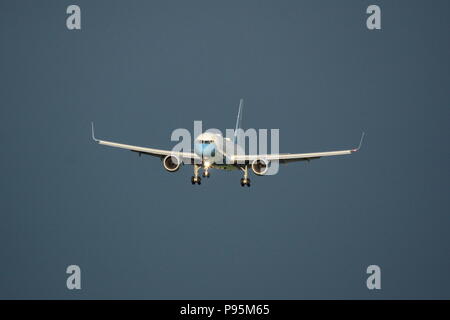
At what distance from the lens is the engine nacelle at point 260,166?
11012 centimetres

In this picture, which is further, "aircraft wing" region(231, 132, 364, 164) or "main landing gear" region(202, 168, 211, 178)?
"aircraft wing" region(231, 132, 364, 164)

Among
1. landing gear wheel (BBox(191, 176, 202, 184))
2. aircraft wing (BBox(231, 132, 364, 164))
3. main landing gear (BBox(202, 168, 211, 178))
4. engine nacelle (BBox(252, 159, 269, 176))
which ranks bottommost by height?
landing gear wheel (BBox(191, 176, 202, 184))

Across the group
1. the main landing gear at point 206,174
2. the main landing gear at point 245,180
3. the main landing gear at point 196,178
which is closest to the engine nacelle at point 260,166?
the main landing gear at point 245,180

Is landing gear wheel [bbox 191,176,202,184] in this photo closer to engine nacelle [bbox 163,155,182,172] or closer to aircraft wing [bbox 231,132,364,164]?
engine nacelle [bbox 163,155,182,172]

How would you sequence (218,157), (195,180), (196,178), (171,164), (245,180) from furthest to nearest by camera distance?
(171,164) < (245,180) < (196,178) < (195,180) < (218,157)

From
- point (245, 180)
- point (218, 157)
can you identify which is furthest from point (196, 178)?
point (245, 180)

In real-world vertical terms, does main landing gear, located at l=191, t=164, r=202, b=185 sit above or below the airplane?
below

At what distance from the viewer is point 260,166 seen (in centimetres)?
11062

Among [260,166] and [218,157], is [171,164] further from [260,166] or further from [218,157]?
[260,166]

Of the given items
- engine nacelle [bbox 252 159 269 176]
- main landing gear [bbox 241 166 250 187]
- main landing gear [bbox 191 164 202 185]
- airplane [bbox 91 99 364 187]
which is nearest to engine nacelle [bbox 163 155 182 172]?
airplane [bbox 91 99 364 187]

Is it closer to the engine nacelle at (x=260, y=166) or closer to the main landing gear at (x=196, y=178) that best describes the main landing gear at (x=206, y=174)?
the main landing gear at (x=196, y=178)

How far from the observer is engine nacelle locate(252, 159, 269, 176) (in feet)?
361
